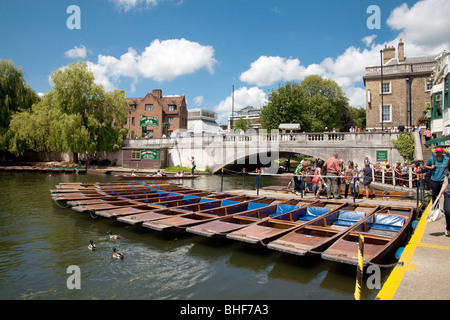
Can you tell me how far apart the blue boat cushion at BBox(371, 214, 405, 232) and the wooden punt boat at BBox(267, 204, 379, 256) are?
622 mm

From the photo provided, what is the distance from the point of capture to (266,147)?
28.7 metres

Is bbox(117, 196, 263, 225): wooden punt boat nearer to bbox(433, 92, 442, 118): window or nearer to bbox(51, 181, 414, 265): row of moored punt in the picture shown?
bbox(51, 181, 414, 265): row of moored punt

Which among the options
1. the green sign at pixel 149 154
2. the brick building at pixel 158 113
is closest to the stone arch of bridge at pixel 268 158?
the green sign at pixel 149 154

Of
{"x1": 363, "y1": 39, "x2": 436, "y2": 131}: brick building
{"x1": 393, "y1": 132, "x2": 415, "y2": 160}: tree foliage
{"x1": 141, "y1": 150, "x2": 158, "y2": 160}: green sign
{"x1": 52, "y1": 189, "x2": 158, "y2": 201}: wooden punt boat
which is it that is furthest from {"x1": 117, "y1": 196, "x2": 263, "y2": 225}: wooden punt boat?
{"x1": 363, "y1": 39, "x2": 436, "y2": 131}: brick building

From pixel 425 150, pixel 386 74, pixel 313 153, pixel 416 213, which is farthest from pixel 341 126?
pixel 416 213

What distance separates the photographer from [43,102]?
115 ft

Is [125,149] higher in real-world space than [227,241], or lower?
higher

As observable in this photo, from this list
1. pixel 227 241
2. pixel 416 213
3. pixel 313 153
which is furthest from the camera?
pixel 313 153

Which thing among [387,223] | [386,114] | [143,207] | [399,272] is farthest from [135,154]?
[399,272]

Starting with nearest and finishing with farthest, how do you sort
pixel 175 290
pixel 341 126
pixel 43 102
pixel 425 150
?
pixel 175 290, pixel 425 150, pixel 43 102, pixel 341 126

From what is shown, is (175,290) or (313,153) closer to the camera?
(175,290)

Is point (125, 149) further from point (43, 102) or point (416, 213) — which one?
point (416, 213)

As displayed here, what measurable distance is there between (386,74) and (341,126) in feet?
61.4

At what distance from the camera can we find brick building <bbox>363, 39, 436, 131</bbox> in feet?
104
